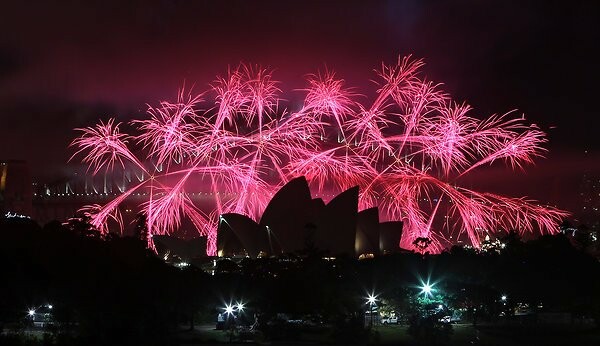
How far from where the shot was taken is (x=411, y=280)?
4844 centimetres

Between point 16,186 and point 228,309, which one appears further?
point 16,186

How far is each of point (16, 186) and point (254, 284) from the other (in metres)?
99.5

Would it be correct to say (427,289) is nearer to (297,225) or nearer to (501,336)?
(501,336)

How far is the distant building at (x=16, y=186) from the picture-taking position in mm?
132250

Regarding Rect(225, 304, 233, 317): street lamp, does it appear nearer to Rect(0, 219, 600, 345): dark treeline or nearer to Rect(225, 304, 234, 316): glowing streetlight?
Rect(225, 304, 234, 316): glowing streetlight

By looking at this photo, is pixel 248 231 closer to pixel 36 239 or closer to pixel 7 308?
pixel 36 239

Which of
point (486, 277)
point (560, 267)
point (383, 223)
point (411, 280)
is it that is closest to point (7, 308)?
point (411, 280)

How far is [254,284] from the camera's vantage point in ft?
151

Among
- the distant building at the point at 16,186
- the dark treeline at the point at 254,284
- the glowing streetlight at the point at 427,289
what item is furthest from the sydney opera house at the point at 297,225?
the distant building at the point at 16,186

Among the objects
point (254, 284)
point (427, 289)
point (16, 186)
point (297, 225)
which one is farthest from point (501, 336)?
point (16, 186)

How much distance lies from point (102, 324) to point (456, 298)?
20479 millimetres

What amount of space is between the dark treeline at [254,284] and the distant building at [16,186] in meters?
89.5

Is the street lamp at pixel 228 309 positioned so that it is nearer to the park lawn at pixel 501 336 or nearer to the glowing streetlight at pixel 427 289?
the park lawn at pixel 501 336

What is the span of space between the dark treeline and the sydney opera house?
8.67m
